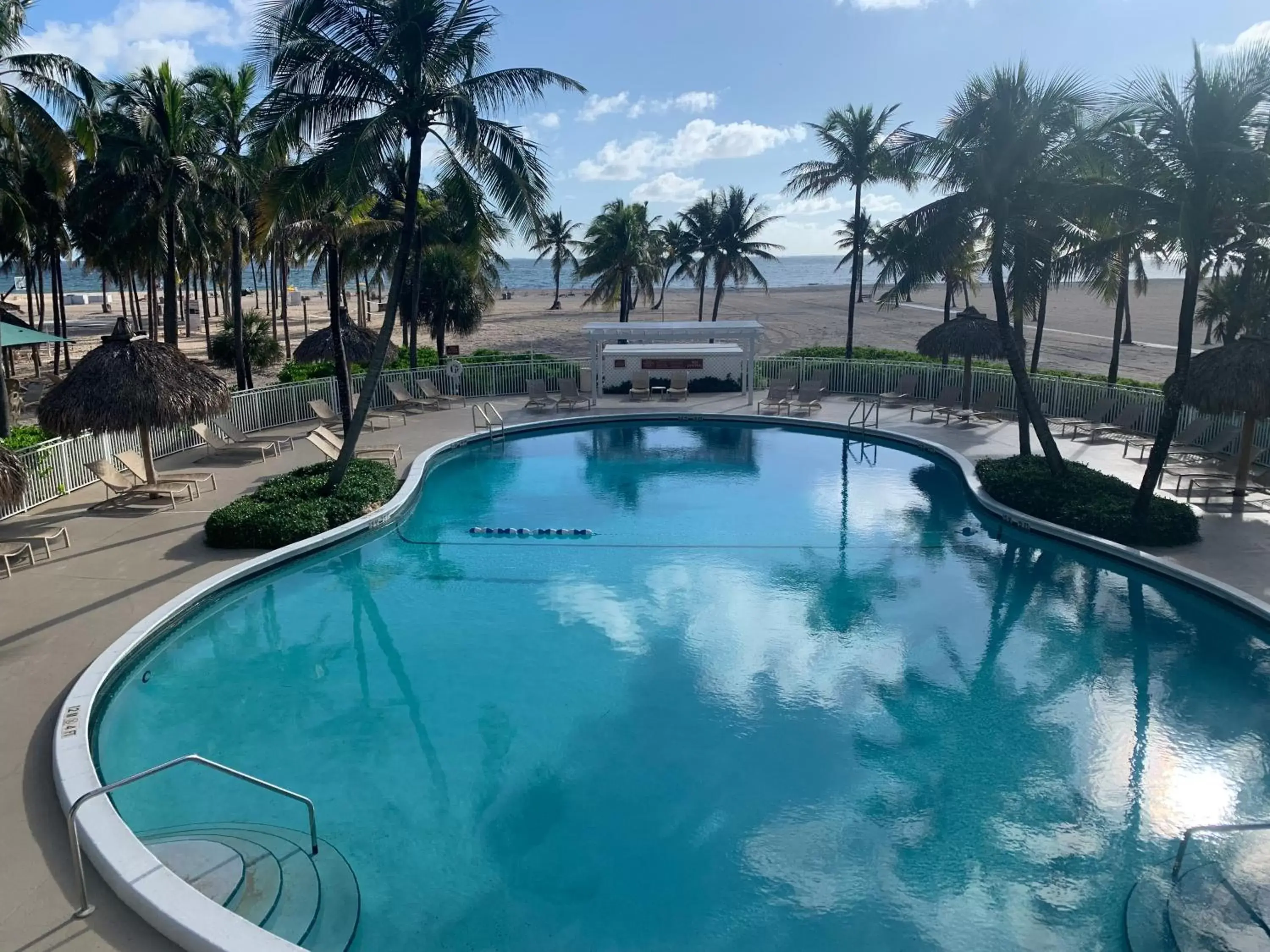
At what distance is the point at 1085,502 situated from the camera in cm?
1462

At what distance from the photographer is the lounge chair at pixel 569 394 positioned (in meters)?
24.5

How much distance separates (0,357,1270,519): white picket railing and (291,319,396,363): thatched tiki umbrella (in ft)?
1.88

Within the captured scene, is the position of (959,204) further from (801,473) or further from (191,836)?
(191,836)

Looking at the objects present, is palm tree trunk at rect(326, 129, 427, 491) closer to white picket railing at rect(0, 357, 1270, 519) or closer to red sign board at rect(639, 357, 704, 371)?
white picket railing at rect(0, 357, 1270, 519)

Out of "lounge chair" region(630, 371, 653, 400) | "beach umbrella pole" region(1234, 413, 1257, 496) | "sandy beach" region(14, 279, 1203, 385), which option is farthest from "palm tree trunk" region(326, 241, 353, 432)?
"beach umbrella pole" region(1234, 413, 1257, 496)

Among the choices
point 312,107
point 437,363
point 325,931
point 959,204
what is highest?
point 312,107

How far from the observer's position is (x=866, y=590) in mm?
12711

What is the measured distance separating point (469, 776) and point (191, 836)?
2.32m

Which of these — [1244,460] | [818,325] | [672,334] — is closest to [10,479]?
[672,334]

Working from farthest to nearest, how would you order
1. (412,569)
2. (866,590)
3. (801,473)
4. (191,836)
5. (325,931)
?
(801,473) → (412,569) → (866,590) → (191,836) → (325,931)

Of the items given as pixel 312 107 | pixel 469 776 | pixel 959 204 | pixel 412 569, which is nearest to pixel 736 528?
pixel 412 569

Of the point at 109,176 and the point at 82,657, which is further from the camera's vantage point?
the point at 109,176

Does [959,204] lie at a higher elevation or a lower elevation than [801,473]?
higher

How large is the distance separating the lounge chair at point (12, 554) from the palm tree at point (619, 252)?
24.3 meters
